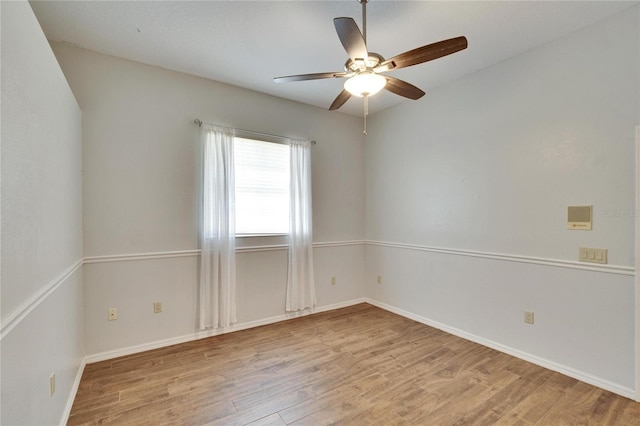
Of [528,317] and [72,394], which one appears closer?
[72,394]

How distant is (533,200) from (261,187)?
2866 millimetres

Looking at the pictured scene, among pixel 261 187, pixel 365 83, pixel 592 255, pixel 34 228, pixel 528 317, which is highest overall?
→ pixel 365 83

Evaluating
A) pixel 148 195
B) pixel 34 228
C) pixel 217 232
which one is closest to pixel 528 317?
pixel 217 232

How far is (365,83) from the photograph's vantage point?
1.93 metres

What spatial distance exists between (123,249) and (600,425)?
3.99 meters

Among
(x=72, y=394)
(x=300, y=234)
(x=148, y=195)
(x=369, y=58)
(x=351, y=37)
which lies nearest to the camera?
(x=351, y=37)

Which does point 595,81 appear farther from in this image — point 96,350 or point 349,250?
point 96,350

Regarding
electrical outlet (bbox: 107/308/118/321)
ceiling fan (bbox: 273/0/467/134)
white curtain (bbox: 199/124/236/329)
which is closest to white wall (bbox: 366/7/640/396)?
ceiling fan (bbox: 273/0/467/134)

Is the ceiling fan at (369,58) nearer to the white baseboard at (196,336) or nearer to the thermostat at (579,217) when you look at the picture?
the thermostat at (579,217)

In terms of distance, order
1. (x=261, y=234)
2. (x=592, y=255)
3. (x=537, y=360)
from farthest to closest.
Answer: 1. (x=261, y=234)
2. (x=537, y=360)
3. (x=592, y=255)

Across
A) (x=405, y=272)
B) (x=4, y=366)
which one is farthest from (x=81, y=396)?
(x=405, y=272)

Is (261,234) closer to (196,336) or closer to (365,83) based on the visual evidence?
(196,336)

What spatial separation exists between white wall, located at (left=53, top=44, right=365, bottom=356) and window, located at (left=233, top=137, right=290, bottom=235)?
23 centimetres

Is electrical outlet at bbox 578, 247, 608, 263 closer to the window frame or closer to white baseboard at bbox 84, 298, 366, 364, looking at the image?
white baseboard at bbox 84, 298, 366, 364
